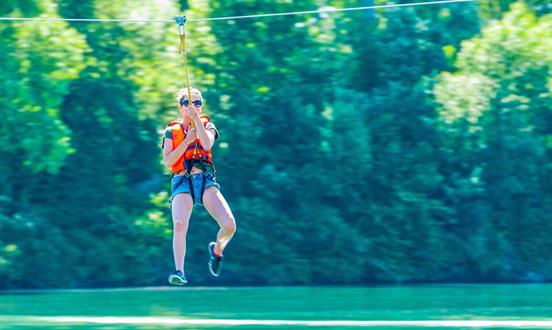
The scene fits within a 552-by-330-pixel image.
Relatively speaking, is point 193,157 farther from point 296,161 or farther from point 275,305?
point 296,161

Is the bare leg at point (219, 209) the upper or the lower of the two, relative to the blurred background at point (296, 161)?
lower

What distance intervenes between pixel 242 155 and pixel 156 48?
118 inches

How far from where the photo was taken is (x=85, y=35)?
2769cm

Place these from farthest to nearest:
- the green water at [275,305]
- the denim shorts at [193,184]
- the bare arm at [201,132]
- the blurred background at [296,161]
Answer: the blurred background at [296,161] → the green water at [275,305] → the denim shorts at [193,184] → the bare arm at [201,132]

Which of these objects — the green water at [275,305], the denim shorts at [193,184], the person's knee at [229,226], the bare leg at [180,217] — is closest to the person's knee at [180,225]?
the bare leg at [180,217]

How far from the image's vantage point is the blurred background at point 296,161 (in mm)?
27797

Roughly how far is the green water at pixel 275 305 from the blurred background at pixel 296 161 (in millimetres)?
1240

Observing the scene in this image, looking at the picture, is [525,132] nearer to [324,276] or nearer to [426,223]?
[426,223]

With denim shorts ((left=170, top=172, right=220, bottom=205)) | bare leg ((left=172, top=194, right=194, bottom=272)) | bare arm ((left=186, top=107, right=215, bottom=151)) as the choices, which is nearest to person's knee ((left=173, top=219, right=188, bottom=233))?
bare leg ((left=172, top=194, right=194, bottom=272))

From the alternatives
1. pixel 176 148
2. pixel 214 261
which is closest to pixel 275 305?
pixel 214 261

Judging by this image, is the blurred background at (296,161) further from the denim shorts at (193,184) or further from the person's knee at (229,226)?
the person's knee at (229,226)

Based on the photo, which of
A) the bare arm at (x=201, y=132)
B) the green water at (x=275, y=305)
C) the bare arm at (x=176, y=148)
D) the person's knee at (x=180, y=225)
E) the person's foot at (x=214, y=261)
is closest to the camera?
the bare arm at (x=201, y=132)

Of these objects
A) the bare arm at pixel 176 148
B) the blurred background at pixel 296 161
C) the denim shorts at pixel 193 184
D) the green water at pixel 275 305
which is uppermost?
the blurred background at pixel 296 161

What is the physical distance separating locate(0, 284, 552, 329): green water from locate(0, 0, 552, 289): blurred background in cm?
124
